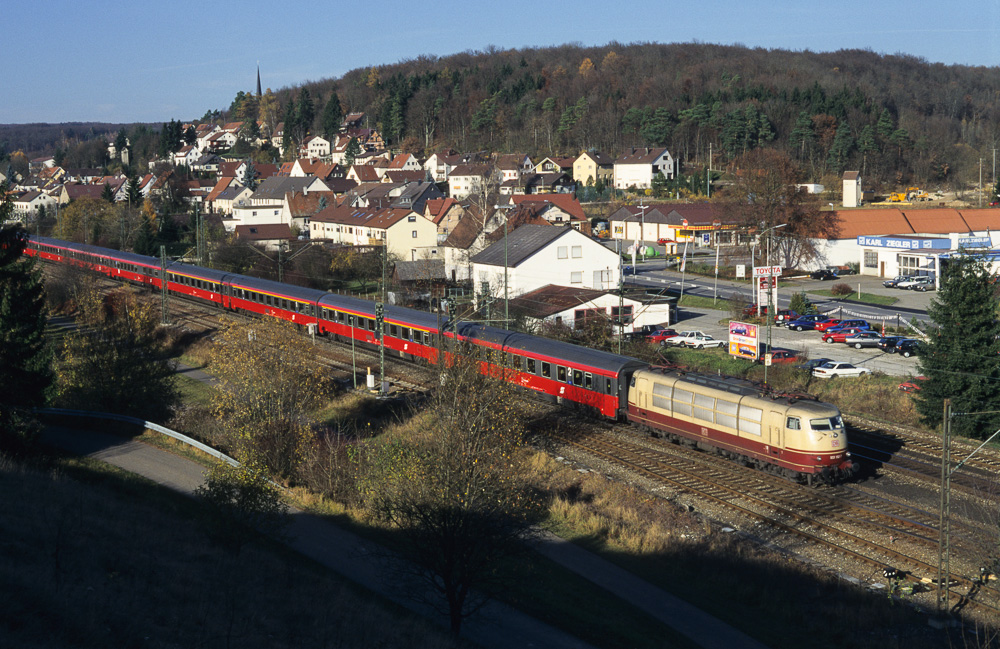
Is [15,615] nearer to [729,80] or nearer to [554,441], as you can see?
[554,441]

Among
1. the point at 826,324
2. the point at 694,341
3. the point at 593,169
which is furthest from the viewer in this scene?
the point at 593,169

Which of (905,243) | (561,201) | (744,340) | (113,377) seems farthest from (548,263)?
(561,201)

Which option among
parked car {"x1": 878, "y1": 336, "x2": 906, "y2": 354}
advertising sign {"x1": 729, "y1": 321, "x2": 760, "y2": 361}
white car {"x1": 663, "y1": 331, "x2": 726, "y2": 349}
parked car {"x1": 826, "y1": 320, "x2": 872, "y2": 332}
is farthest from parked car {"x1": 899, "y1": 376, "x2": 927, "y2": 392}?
white car {"x1": 663, "y1": 331, "x2": 726, "y2": 349}

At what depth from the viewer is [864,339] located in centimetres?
4644

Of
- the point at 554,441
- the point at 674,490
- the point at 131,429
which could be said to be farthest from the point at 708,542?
the point at 131,429

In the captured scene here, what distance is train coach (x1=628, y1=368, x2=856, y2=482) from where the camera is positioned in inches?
992

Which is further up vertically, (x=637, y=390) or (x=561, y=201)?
(x=561, y=201)

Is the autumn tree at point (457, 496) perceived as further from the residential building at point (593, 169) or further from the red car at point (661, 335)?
the residential building at point (593, 169)

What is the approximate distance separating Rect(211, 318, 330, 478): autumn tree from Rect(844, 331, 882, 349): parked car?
29.2 m

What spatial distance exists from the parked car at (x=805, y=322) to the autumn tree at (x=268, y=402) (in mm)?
31347

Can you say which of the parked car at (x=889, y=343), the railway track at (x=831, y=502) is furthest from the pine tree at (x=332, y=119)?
the railway track at (x=831, y=502)

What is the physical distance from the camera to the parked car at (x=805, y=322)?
52000mm

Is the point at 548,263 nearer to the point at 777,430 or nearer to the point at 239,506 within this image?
the point at 777,430

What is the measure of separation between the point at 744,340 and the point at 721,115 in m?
105
